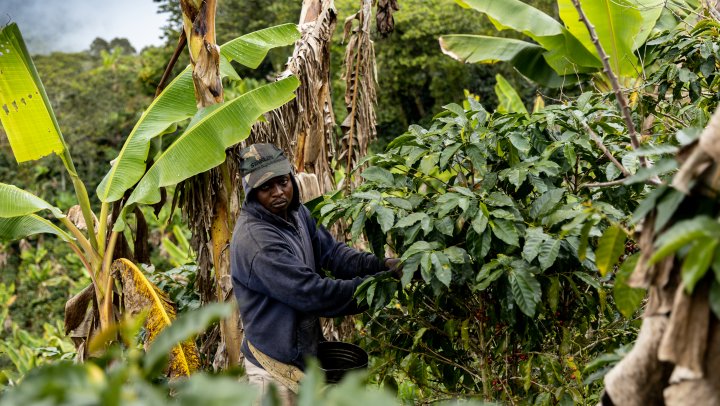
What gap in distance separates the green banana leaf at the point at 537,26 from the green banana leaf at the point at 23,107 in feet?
13.9

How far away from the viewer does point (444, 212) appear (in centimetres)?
283

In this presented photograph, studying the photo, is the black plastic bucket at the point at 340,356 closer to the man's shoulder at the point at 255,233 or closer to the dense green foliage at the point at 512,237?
the dense green foliage at the point at 512,237

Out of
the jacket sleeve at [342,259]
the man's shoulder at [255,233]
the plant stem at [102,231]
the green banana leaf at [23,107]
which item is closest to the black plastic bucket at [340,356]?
the jacket sleeve at [342,259]

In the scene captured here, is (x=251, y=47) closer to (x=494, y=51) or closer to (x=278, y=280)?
(x=278, y=280)

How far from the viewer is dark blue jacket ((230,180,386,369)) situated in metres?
3.14

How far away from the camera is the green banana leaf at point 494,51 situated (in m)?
8.14

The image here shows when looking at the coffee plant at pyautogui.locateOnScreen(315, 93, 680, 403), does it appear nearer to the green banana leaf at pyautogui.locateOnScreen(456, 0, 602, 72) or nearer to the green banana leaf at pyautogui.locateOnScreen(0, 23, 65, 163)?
the green banana leaf at pyautogui.locateOnScreen(0, 23, 65, 163)

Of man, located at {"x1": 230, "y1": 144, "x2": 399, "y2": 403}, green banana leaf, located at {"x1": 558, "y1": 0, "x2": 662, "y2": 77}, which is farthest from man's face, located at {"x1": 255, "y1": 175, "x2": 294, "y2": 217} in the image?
green banana leaf, located at {"x1": 558, "y1": 0, "x2": 662, "y2": 77}

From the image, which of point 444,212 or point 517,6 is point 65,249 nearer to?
point 517,6

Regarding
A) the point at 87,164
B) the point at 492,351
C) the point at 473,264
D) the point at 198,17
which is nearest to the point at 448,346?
the point at 492,351

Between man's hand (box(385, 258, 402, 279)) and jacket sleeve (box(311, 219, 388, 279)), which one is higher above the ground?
man's hand (box(385, 258, 402, 279))

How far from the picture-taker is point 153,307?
4.26 meters

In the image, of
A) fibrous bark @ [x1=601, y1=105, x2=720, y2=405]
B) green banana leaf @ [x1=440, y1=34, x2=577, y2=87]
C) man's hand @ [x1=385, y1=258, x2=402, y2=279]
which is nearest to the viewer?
fibrous bark @ [x1=601, y1=105, x2=720, y2=405]

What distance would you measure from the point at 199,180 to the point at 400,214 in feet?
5.65
